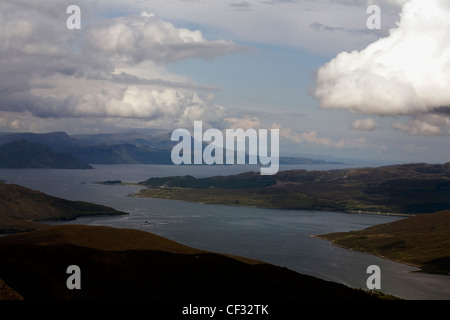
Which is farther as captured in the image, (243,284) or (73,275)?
(243,284)
